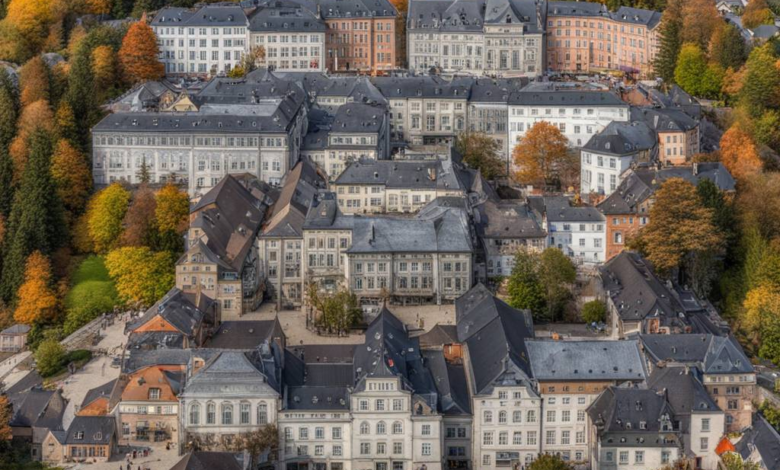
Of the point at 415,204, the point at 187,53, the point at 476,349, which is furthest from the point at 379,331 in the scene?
the point at 187,53

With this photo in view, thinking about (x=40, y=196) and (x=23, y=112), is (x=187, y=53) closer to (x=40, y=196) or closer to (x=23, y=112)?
(x=23, y=112)

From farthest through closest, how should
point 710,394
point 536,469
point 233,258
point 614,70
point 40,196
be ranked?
1. point 614,70
2. point 40,196
3. point 233,258
4. point 710,394
5. point 536,469

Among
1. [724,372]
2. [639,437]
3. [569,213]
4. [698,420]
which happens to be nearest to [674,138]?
[569,213]

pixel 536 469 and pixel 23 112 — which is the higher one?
pixel 23 112

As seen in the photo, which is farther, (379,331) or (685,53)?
(685,53)

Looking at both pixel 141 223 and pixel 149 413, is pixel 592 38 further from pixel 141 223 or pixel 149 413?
pixel 149 413

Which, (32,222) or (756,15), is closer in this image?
(32,222)
